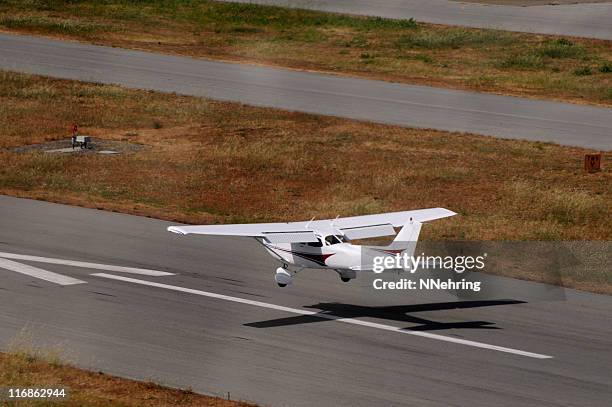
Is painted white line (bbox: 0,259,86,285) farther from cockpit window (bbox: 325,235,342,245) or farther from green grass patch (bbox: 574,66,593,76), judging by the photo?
green grass patch (bbox: 574,66,593,76)

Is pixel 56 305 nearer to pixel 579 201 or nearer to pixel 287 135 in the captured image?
pixel 579 201

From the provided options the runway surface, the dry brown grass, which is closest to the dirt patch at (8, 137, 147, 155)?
the runway surface

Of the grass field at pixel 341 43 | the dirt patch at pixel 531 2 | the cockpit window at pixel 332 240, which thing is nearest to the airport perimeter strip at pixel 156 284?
the cockpit window at pixel 332 240

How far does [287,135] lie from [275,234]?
85.6ft

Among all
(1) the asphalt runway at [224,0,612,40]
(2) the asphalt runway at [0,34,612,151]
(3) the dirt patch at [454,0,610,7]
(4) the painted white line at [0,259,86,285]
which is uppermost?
(3) the dirt patch at [454,0,610,7]

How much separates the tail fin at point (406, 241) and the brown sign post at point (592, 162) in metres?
21.1

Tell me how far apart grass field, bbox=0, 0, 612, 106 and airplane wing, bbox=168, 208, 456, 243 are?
35106 millimetres

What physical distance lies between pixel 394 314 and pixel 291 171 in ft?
59.6

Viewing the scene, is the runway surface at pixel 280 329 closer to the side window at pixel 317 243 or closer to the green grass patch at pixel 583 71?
the side window at pixel 317 243

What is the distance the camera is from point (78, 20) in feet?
282

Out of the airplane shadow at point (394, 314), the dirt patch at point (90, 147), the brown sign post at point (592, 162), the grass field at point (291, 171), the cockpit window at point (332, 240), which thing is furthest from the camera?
the dirt patch at point (90, 147)

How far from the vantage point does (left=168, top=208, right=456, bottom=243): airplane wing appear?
29.4 metres

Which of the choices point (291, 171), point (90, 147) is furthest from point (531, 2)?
point (90, 147)

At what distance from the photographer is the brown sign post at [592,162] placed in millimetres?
48425
